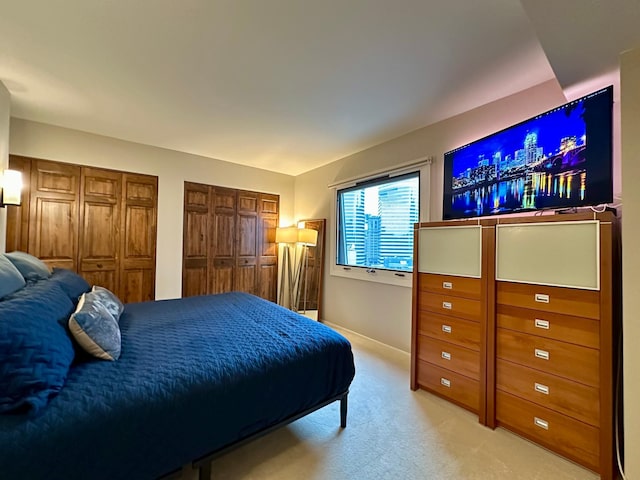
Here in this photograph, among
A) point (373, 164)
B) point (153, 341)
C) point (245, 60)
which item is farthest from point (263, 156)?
point (153, 341)

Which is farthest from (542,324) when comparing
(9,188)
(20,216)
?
(20,216)

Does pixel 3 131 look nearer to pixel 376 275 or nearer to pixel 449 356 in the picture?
pixel 376 275

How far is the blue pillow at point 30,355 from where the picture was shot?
0.95 meters

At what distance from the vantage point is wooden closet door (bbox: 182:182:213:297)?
388 centimetres

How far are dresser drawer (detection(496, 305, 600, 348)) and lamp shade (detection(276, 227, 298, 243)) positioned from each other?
9.30 ft

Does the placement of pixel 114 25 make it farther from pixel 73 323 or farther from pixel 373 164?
pixel 373 164

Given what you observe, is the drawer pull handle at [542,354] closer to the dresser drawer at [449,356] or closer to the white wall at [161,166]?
the dresser drawer at [449,356]

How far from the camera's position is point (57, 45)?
178 cm

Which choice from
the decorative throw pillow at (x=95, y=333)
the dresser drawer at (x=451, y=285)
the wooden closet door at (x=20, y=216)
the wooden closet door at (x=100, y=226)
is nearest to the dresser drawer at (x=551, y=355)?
the dresser drawer at (x=451, y=285)

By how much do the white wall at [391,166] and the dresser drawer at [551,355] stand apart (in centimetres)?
123

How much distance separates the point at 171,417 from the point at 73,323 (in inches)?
27.6

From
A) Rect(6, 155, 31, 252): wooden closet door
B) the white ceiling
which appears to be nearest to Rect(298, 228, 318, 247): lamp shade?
the white ceiling

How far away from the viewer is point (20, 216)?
2898 mm

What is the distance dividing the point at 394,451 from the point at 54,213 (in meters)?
3.99
